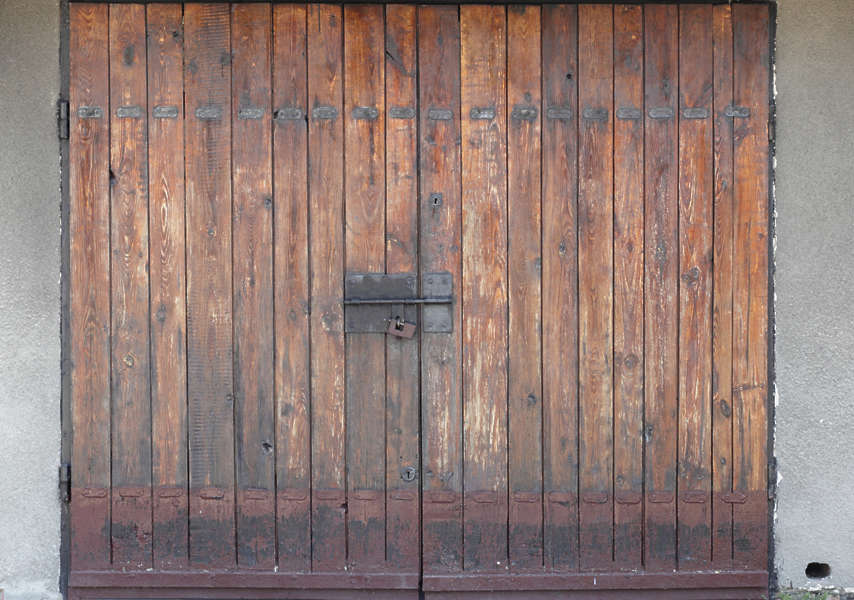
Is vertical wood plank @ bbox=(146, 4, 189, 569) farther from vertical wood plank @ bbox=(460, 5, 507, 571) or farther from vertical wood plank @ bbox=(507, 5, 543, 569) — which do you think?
vertical wood plank @ bbox=(507, 5, 543, 569)

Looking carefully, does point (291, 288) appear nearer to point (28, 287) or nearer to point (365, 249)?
point (365, 249)

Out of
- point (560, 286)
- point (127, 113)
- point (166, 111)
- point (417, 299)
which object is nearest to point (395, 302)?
point (417, 299)

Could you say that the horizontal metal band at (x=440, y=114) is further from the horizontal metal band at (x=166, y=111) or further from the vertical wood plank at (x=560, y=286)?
the horizontal metal band at (x=166, y=111)

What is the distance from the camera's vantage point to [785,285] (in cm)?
337

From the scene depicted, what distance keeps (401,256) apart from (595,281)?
700 millimetres

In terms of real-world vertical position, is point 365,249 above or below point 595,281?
above

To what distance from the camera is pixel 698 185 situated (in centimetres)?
337

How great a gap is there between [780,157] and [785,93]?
0.23m

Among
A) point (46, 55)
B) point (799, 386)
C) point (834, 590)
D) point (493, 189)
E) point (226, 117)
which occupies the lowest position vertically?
point (834, 590)

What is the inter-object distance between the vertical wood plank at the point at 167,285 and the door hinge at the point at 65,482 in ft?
0.99

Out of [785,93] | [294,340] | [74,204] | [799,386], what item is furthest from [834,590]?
[74,204]

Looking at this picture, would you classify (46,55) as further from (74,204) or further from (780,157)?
(780,157)

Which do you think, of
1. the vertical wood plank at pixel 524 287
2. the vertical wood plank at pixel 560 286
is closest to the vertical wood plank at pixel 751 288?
the vertical wood plank at pixel 560 286

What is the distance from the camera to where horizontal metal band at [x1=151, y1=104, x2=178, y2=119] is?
3.34 m
